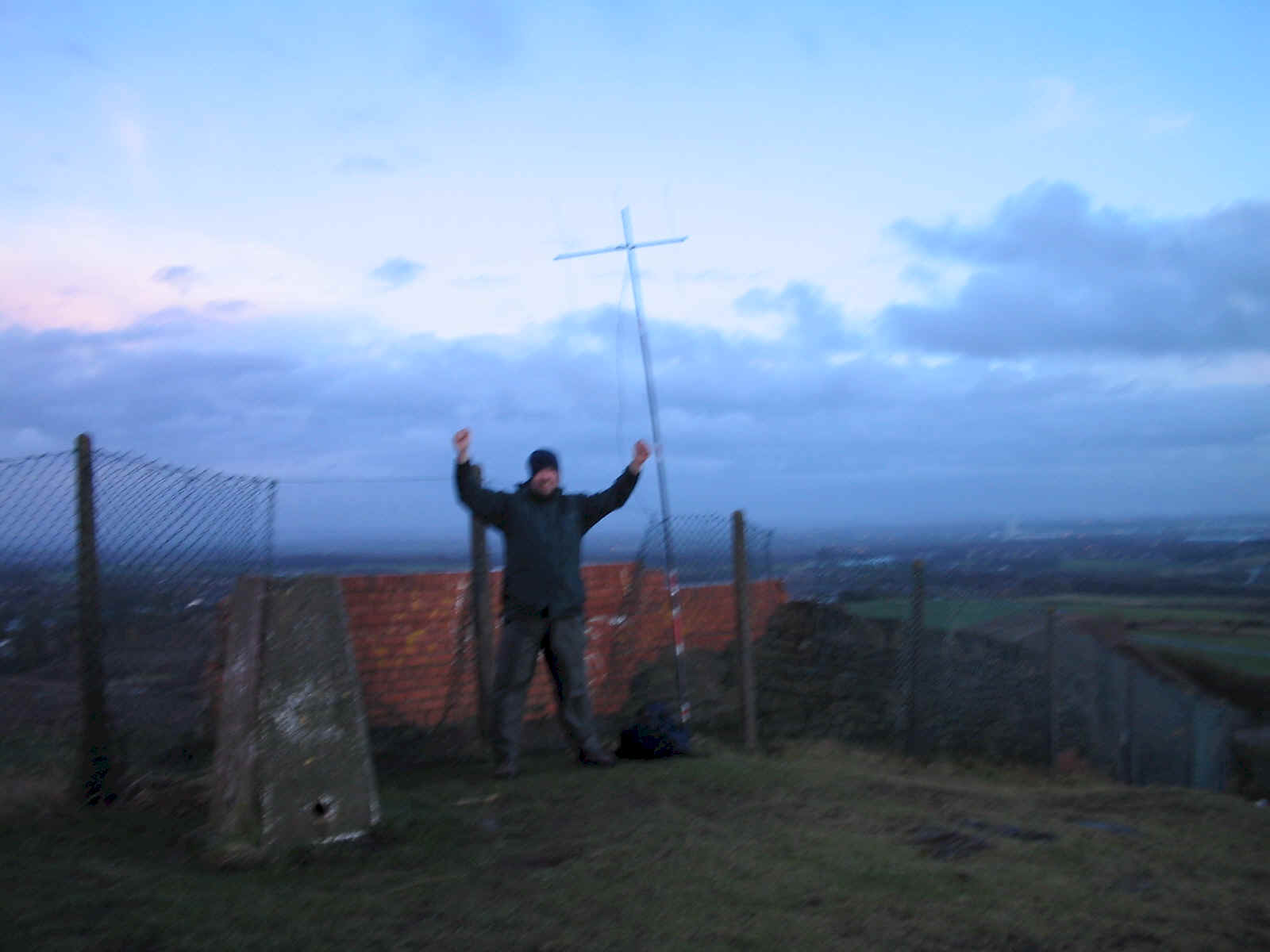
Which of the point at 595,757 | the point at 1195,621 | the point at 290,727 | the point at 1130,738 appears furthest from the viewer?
the point at 1195,621

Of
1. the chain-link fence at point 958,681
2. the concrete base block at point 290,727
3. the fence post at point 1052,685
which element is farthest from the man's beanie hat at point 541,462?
the fence post at point 1052,685

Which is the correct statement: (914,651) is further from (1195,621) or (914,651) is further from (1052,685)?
(1195,621)

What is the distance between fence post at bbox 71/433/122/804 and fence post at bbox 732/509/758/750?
420 centimetres

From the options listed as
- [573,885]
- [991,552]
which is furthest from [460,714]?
[991,552]

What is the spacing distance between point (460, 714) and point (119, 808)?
218cm

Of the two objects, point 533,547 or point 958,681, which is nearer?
point 533,547

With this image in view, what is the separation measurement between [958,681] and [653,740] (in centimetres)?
433

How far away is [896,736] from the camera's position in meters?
9.72

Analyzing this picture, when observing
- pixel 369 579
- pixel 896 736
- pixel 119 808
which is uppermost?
pixel 369 579

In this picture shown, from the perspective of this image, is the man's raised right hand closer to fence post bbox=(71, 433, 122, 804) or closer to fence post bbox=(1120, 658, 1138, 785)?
fence post bbox=(71, 433, 122, 804)

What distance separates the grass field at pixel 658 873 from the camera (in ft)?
12.5

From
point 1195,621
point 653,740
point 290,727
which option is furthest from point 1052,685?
point 290,727

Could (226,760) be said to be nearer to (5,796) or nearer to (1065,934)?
(5,796)

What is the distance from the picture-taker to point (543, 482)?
6.43 m
